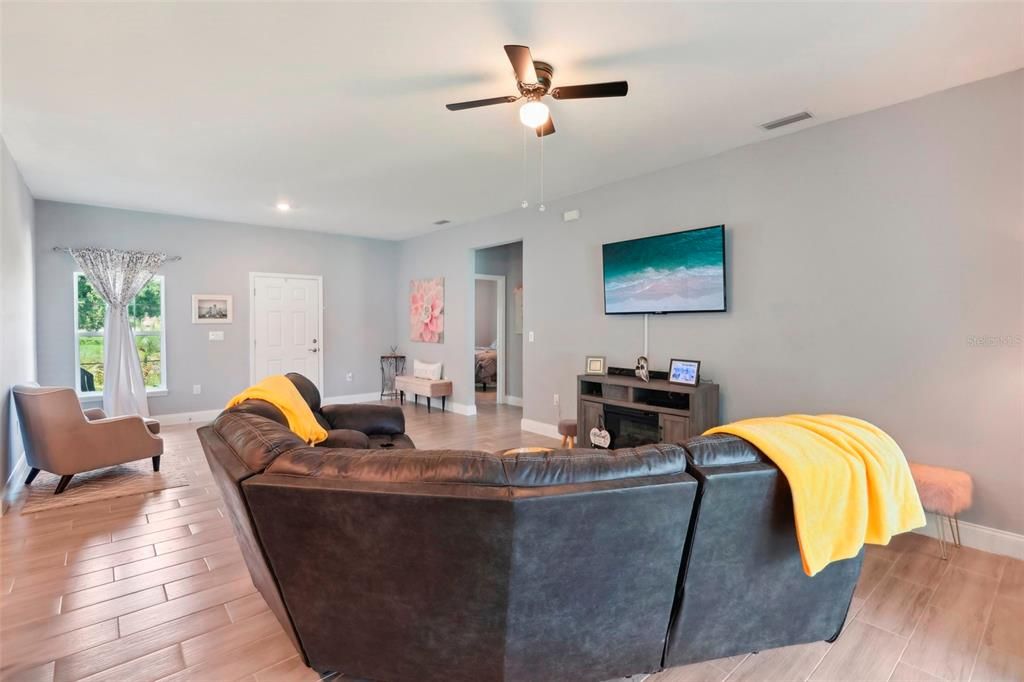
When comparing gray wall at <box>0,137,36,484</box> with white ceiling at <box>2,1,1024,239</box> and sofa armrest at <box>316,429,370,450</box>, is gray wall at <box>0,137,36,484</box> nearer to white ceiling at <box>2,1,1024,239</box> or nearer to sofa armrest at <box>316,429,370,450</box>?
white ceiling at <box>2,1,1024,239</box>

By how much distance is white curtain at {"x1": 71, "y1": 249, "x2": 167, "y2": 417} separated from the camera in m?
5.39

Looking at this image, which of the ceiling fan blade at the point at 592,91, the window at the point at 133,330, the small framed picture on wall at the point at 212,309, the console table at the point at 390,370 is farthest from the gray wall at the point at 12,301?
the console table at the point at 390,370

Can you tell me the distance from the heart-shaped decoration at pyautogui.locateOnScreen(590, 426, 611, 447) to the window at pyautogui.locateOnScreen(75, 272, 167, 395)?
539 centimetres

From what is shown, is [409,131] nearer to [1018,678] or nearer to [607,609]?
[607,609]

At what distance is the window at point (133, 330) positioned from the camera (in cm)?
548

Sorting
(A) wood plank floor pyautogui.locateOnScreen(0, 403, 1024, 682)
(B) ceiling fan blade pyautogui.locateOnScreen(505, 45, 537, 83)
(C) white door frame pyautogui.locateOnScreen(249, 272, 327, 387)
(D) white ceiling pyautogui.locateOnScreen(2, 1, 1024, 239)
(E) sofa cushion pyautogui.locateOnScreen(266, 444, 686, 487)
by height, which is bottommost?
(A) wood plank floor pyautogui.locateOnScreen(0, 403, 1024, 682)

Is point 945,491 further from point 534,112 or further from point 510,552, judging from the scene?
point 534,112

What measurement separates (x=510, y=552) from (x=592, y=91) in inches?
83.2

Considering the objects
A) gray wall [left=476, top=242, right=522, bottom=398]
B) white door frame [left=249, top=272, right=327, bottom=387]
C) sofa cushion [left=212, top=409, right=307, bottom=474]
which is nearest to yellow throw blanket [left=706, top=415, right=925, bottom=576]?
sofa cushion [left=212, top=409, right=307, bottom=474]

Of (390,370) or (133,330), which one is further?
(390,370)

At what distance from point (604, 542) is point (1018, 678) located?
1.72m

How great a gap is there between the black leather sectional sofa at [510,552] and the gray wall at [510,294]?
5820 mm

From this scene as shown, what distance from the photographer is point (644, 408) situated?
3.93 m

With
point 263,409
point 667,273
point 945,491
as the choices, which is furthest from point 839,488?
point 667,273
